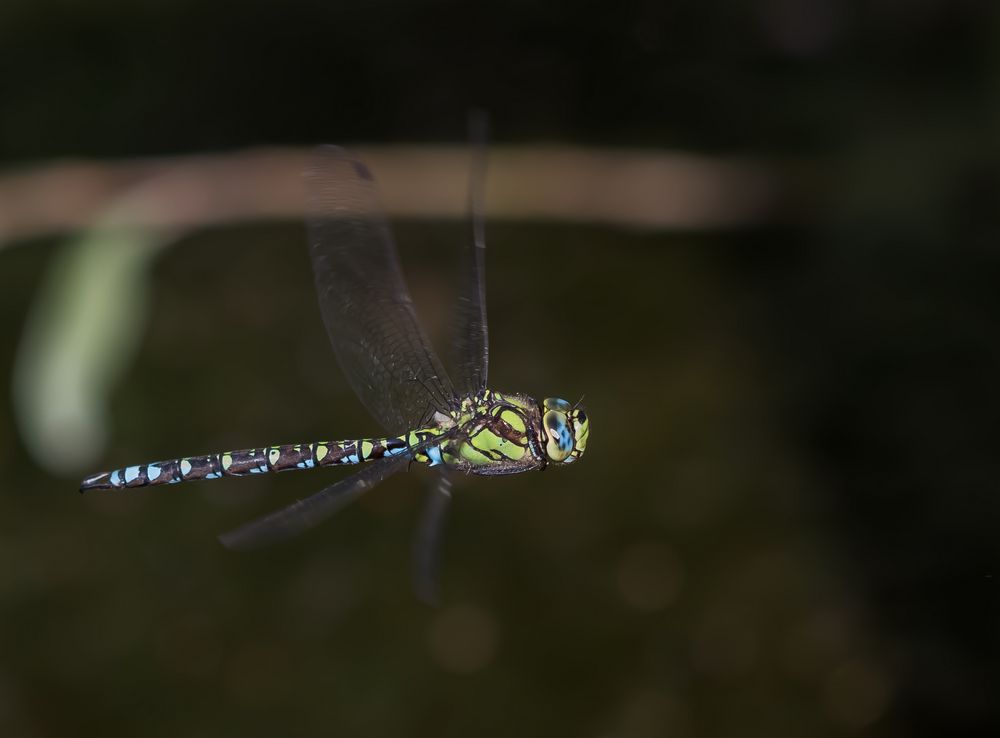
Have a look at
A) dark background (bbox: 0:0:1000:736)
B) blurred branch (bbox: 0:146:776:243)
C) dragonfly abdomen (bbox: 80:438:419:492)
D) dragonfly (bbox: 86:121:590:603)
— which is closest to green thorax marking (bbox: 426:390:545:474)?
dragonfly (bbox: 86:121:590:603)

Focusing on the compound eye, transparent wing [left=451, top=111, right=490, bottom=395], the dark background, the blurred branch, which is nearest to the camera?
transparent wing [left=451, top=111, right=490, bottom=395]

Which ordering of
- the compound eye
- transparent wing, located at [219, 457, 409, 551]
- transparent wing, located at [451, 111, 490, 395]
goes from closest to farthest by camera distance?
transparent wing, located at [451, 111, 490, 395]
transparent wing, located at [219, 457, 409, 551]
the compound eye

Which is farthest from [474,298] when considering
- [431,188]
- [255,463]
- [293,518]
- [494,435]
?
[431,188]

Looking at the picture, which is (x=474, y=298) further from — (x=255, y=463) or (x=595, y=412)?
(x=595, y=412)

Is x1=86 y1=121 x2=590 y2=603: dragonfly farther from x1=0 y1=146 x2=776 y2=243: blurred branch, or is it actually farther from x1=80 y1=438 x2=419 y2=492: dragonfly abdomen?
x1=0 y1=146 x2=776 y2=243: blurred branch

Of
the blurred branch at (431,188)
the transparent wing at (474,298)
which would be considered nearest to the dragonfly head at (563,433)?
the transparent wing at (474,298)

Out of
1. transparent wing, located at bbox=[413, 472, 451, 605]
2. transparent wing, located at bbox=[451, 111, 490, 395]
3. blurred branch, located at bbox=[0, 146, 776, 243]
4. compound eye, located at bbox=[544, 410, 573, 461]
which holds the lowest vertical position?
transparent wing, located at bbox=[413, 472, 451, 605]

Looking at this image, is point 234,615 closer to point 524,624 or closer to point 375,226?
point 524,624
